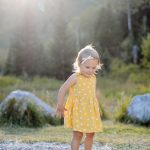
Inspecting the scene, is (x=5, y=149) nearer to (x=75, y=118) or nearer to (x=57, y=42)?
(x=75, y=118)

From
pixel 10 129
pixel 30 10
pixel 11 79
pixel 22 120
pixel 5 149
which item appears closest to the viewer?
pixel 5 149

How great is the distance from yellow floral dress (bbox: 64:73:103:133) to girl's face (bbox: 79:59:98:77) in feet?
0.31

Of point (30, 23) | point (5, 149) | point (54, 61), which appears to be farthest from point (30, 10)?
point (5, 149)

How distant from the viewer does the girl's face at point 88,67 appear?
6.48 meters

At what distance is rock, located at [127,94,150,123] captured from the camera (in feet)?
40.8

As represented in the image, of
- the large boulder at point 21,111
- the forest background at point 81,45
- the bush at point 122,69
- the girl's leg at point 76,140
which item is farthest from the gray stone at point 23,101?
the bush at point 122,69

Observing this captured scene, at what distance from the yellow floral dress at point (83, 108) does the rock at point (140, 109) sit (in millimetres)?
6026

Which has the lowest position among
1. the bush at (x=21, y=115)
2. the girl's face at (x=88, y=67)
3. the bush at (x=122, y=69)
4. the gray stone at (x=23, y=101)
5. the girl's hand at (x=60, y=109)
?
the bush at (x=21, y=115)

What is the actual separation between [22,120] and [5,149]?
422 centimetres

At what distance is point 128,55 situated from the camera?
47.9 metres

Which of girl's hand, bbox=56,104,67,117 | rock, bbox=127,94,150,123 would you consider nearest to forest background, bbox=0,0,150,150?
rock, bbox=127,94,150,123

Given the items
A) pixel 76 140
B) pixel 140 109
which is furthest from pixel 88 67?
pixel 140 109

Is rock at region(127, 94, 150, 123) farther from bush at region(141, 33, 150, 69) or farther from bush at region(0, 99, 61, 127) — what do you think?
bush at region(141, 33, 150, 69)

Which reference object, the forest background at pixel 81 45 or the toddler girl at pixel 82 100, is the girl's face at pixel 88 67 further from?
the forest background at pixel 81 45
